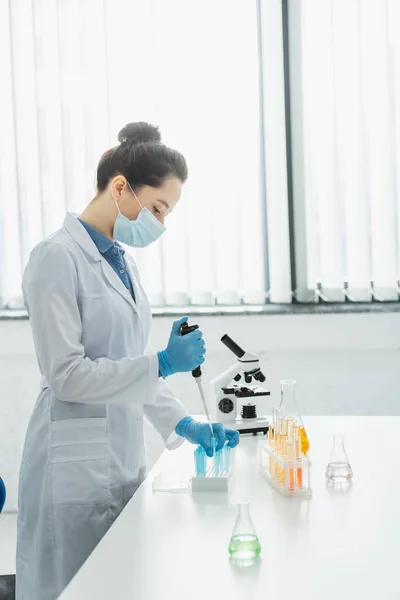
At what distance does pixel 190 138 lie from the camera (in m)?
3.29

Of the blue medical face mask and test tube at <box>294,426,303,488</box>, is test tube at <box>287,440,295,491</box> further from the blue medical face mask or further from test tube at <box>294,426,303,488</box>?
the blue medical face mask

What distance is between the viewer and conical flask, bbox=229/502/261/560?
123cm

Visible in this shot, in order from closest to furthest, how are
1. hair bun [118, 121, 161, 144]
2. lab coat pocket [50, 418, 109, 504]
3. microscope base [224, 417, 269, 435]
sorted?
1. lab coat pocket [50, 418, 109, 504]
2. hair bun [118, 121, 161, 144]
3. microscope base [224, 417, 269, 435]

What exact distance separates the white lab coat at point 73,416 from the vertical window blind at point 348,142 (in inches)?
67.1

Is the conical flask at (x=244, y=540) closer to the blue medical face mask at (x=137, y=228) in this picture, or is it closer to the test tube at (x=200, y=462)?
the test tube at (x=200, y=462)

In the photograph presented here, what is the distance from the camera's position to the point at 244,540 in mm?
1226

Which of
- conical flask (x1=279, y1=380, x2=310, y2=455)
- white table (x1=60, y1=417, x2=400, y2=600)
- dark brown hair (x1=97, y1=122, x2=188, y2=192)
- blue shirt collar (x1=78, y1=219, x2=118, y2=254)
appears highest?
dark brown hair (x1=97, y1=122, x2=188, y2=192)

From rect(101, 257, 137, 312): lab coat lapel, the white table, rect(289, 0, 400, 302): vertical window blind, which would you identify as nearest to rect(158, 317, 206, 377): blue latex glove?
rect(101, 257, 137, 312): lab coat lapel

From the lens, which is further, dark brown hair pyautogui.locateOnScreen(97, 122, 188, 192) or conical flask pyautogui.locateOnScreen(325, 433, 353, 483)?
dark brown hair pyautogui.locateOnScreen(97, 122, 188, 192)

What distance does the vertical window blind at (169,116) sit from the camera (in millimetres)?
3236

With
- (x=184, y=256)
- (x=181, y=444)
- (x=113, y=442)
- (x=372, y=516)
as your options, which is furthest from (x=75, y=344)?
(x=184, y=256)

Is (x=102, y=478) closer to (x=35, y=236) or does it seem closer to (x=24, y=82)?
(x=35, y=236)

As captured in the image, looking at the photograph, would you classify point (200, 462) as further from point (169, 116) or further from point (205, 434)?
point (169, 116)

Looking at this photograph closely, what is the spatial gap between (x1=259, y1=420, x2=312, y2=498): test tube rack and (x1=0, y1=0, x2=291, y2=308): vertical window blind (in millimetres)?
1693
